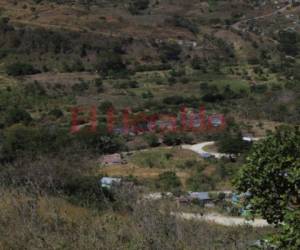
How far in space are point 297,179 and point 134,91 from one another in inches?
1989

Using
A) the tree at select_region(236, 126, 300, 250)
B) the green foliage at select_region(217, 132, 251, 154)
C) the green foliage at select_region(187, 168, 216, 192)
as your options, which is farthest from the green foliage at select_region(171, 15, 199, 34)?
the tree at select_region(236, 126, 300, 250)

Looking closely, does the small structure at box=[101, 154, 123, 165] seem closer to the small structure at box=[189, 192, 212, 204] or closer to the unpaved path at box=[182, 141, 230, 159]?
the unpaved path at box=[182, 141, 230, 159]

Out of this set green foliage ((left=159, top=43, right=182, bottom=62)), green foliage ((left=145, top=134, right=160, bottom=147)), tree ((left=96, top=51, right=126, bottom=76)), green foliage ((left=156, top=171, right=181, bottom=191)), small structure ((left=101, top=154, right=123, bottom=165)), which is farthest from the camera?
green foliage ((left=159, top=43, right=182, bottom=62))

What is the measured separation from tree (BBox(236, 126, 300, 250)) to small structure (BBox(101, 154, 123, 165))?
27.9 metres

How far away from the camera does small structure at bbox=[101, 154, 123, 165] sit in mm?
32950

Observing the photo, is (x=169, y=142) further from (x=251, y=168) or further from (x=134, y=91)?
(x=251, y=168)

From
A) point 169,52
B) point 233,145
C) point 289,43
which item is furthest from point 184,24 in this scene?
point 233,145

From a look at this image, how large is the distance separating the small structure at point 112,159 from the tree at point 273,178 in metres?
27.9

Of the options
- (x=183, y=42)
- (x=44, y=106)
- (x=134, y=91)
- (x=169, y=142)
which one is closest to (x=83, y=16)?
(x=183, y=42)

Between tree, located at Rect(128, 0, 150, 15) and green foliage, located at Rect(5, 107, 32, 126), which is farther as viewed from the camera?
tree, located at Rect(128, 0, 150, 15)

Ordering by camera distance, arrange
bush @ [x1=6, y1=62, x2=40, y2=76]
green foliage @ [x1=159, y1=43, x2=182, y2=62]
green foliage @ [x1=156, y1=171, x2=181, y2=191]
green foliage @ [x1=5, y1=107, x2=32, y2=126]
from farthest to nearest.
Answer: green foliage @ [x1=159, y1=43, x2=182, y2=62] < bush @ [x1=6, y1=62, x2=40, y2=76] < green foliage @ [x1=5, y1=107, x2=32, y2=126] < green foliage @ [x1=156, y1=171, x2=181, y2=191]

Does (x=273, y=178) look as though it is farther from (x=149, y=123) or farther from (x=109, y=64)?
(x=109, y=64)

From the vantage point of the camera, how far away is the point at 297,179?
4008 mm

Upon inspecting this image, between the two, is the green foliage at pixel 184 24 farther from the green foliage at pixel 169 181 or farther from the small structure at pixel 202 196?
Result: the small structure at pixel 202 196
